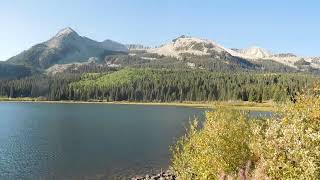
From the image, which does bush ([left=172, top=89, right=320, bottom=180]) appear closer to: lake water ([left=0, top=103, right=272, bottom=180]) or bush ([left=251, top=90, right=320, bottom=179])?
bush ([left=251, top=90, right=320, bottom=179])

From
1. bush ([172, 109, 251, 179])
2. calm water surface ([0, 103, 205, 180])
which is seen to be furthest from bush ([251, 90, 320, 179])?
calm water surface ([0, 103, 205, 180])

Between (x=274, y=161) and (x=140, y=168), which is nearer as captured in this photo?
(x=274, y=161)

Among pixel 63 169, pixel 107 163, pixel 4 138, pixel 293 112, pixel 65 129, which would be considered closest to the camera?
pixel 293 112

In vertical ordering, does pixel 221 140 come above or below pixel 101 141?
above

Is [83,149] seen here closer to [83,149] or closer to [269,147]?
[83,149]

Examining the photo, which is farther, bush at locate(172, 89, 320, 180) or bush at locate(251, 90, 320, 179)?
bush at locate(172, 89, 320, 180)

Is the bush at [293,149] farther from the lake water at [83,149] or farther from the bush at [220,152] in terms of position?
the lake water at [83,149]

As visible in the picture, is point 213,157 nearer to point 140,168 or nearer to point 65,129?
point 140,168

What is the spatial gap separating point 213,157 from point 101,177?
131 feet

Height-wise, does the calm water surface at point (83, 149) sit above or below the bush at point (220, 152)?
below

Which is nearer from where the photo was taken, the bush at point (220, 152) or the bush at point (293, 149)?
the bush at point (293, 149)

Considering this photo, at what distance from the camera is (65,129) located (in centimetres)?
15200

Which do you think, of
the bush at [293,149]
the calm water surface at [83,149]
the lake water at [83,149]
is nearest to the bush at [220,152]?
the bush at [293,149]

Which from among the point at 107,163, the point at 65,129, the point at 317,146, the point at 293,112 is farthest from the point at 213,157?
the point at 65,129
